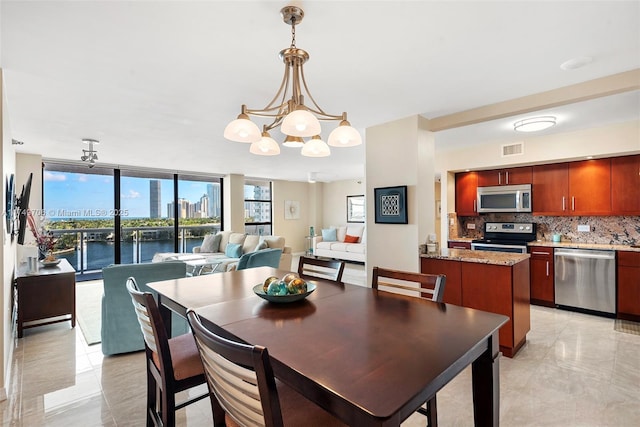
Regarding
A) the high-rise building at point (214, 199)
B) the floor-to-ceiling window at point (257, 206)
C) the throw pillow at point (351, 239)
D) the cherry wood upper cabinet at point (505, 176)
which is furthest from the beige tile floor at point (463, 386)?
the floor-to-ceiling window at point (257, 206)

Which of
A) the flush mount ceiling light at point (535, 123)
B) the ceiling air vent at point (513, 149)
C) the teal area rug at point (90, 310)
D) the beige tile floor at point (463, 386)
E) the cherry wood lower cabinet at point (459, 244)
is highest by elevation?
the flush mount ceiling light at point (535, 123)

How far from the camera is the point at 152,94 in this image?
8.86 feet

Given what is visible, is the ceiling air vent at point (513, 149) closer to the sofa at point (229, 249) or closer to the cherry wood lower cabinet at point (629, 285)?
the cherry wood lower cabinet at point (629, 285)

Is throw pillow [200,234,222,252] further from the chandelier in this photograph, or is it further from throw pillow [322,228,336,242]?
the chandelier

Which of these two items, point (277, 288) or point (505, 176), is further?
point (505, 176)

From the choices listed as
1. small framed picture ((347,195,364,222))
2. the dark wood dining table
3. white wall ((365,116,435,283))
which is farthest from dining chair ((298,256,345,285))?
small framed picture ((347,195,364,222))

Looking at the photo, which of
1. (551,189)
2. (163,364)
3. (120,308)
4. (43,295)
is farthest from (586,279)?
(43,295)

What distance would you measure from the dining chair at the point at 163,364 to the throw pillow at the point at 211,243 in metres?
5.32

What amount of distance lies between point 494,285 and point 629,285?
83.1 inches

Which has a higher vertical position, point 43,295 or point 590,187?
point 590,187

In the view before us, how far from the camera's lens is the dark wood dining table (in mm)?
858

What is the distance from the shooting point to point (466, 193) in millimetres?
5246

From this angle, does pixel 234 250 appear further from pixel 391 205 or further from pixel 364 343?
pixel 364 343

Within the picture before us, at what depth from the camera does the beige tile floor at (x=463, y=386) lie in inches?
78.6
